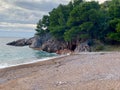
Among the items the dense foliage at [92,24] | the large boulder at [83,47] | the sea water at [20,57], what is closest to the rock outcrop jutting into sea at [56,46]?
the large boulder at [83,47]

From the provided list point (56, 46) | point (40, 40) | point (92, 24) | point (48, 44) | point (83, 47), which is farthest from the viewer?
point (40, 40)

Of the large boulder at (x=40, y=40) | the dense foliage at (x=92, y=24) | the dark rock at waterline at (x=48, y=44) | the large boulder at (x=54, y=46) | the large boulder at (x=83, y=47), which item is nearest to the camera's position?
the large boulder at (x=83, y=47)

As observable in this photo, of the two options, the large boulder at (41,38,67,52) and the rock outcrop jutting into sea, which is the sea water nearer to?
the rock outcrop jutting into sea

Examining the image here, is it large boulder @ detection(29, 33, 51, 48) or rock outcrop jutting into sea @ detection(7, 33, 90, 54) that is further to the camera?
large boulder @ detection(29, 33, 51, 48)

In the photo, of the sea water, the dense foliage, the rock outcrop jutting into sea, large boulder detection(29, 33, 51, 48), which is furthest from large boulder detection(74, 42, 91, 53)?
large boulder detection(29, 33, 51, 48)

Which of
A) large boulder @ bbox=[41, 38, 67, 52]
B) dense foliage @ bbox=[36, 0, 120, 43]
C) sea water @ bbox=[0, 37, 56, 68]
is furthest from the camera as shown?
large boulder @ bbox=[41, 38, 67, 52]

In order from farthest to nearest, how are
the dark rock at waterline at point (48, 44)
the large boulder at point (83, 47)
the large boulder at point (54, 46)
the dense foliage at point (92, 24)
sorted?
the dark rock at waterline at point (48, 44), the large boulder at point (54, 46), the dense foliage at point (92, 24), the large boulder at point (83, 47)

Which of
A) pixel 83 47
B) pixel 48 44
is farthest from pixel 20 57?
pixel 48 44

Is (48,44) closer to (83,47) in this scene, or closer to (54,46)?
(54,46)

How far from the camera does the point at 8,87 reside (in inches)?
593

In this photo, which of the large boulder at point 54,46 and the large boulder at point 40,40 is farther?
the large boulder at point 40,40

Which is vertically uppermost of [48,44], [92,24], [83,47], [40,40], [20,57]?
[92,24]

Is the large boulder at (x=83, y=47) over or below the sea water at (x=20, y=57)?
over

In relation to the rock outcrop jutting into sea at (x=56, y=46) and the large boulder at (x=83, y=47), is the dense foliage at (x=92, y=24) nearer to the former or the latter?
the large boulder at (x=83, y=47)
